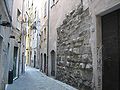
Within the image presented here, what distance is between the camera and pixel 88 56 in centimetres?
709

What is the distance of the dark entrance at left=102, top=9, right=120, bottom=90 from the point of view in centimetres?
574

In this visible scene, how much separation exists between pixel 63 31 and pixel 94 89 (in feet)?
16.1

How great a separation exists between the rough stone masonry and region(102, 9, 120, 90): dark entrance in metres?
0.69

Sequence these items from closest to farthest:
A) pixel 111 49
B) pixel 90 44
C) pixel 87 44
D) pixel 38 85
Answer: pixel 111 49 < pixel 90 44 < pixel 87 44 < pixel 38 85

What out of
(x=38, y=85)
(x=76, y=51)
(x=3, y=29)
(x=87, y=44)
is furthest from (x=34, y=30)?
(x=3, y=29)

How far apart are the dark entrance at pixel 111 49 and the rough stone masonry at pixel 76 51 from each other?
2.26 feet

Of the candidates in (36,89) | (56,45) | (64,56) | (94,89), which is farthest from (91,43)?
(56,45)

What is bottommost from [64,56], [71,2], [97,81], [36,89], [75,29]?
[36,89]

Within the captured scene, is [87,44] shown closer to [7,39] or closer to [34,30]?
[7,39]

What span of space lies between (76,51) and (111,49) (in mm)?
2649

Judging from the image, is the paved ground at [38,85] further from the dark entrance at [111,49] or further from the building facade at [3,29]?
the dark entrance at [111,49]

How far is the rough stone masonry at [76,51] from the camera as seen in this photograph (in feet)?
23.7

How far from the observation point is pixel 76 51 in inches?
336

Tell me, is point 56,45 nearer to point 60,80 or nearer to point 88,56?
point 60,80
